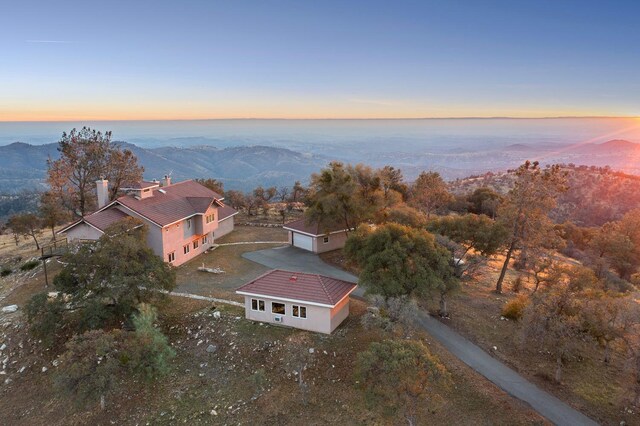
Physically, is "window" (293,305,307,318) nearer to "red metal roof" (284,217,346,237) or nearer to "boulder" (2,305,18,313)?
"red metal roof" (284,217,346,237)

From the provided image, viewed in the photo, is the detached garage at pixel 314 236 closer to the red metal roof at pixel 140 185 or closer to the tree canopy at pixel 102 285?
the red metal roof at pixel 140 185

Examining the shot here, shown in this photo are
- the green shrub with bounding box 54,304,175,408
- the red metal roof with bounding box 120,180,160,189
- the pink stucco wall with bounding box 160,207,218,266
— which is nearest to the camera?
the green shrub with bounding box 54,304,175,408

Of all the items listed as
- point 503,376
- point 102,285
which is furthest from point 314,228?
point 503,376

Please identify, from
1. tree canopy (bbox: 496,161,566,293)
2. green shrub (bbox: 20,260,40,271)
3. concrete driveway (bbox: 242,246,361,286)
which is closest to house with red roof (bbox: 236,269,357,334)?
concrete driveway (bbox: 242,246,361,286)

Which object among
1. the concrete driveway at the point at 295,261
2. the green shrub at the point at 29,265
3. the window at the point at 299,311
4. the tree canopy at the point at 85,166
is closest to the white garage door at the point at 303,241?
the concrete driveway at the point at 295,261

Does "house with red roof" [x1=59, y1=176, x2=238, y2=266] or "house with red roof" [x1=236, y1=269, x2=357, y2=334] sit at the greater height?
"house with red roof" [x1=59, y1=176, x2=238, y2=266]

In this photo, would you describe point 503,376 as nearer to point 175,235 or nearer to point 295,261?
point 295,261

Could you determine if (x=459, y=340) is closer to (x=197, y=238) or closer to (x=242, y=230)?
(x=197, y=238)
